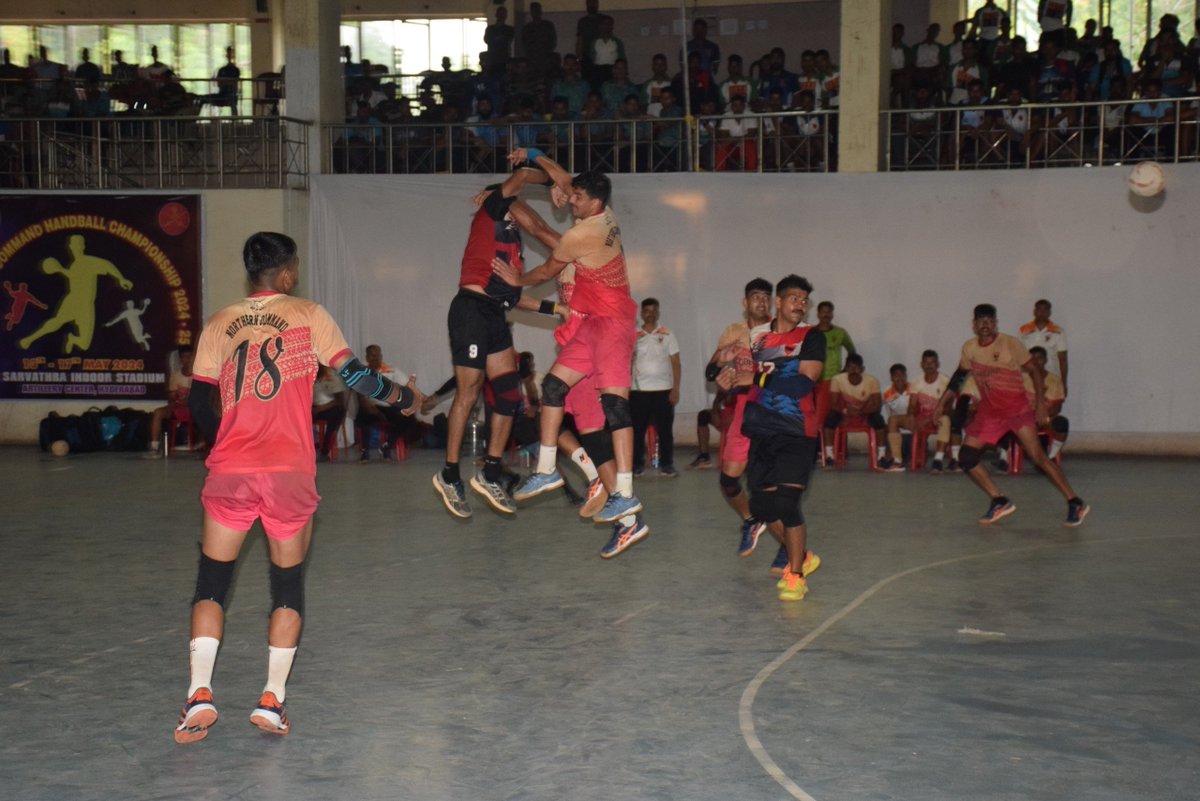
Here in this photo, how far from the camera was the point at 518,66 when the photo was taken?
18797mm

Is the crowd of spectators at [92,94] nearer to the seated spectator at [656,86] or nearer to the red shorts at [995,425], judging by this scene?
the seated spectator at [656,86]

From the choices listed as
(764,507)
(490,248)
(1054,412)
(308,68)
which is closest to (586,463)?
(764,507)

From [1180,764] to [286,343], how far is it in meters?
3.58

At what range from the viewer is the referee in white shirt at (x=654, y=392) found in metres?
14.2

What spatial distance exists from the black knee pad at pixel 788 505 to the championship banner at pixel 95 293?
11.3 m

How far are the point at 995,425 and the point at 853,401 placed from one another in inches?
185

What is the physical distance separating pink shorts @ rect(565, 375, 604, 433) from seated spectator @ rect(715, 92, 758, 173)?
8.74 m

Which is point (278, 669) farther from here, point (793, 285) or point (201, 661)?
point (793, 285)

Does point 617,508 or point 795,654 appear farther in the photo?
point 617,508

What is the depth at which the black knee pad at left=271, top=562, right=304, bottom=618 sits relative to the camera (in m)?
5.18

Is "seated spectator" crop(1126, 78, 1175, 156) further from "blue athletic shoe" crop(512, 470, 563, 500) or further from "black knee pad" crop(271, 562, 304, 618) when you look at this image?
"black knee pad" crop(271, 562, 304, 618)

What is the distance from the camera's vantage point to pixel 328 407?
51.5ft

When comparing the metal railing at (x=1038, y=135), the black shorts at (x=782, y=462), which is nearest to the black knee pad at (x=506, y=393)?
the black shorts at (x=782, y=462)

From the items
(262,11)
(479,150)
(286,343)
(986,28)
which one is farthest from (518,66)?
(286,343)
